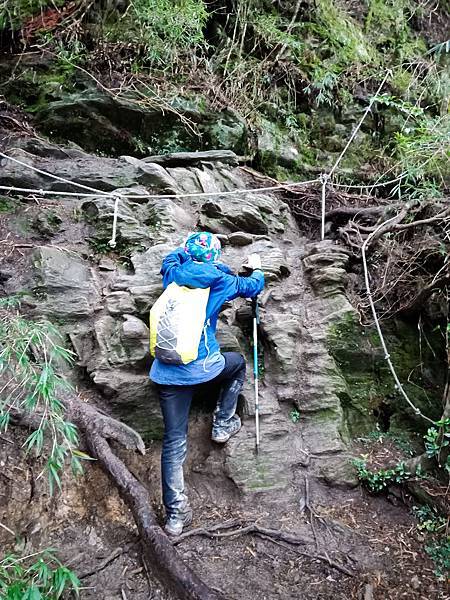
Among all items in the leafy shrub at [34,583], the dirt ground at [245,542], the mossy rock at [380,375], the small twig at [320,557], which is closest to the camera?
the leafy shrub at [34,583]

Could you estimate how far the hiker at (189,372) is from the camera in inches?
148

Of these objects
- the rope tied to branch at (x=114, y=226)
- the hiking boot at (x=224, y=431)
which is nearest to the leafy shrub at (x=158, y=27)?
the rope tied to branch at (x=114, y=226)

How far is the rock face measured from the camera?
4.36 metres

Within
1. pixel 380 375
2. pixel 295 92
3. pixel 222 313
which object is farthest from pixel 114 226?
pixel 295 92

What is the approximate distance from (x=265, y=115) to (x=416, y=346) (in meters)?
5.32

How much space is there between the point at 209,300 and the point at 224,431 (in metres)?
1.33

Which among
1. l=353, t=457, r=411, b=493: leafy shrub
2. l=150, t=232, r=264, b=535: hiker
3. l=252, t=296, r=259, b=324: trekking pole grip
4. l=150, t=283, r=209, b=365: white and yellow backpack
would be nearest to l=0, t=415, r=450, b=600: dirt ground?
l=353, t=457, r=411, b=493: leafy shrub

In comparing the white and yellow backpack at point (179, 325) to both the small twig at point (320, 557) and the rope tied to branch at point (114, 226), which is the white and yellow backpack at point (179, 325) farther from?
the rope tied to branch at point (114, 226)

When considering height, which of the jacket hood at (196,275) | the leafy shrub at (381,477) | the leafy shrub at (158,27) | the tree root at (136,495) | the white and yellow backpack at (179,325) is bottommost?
the leafy shrub at (381,477)

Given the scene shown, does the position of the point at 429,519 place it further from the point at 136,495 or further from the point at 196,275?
the point at 196,275

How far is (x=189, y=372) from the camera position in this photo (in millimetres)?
3740

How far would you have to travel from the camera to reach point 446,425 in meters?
3.82

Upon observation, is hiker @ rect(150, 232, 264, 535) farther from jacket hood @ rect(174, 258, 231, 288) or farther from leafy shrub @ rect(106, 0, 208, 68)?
leafy shrub @ rect(106, 0, 208, 68)

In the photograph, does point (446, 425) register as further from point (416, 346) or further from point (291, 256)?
point (291, 256)
